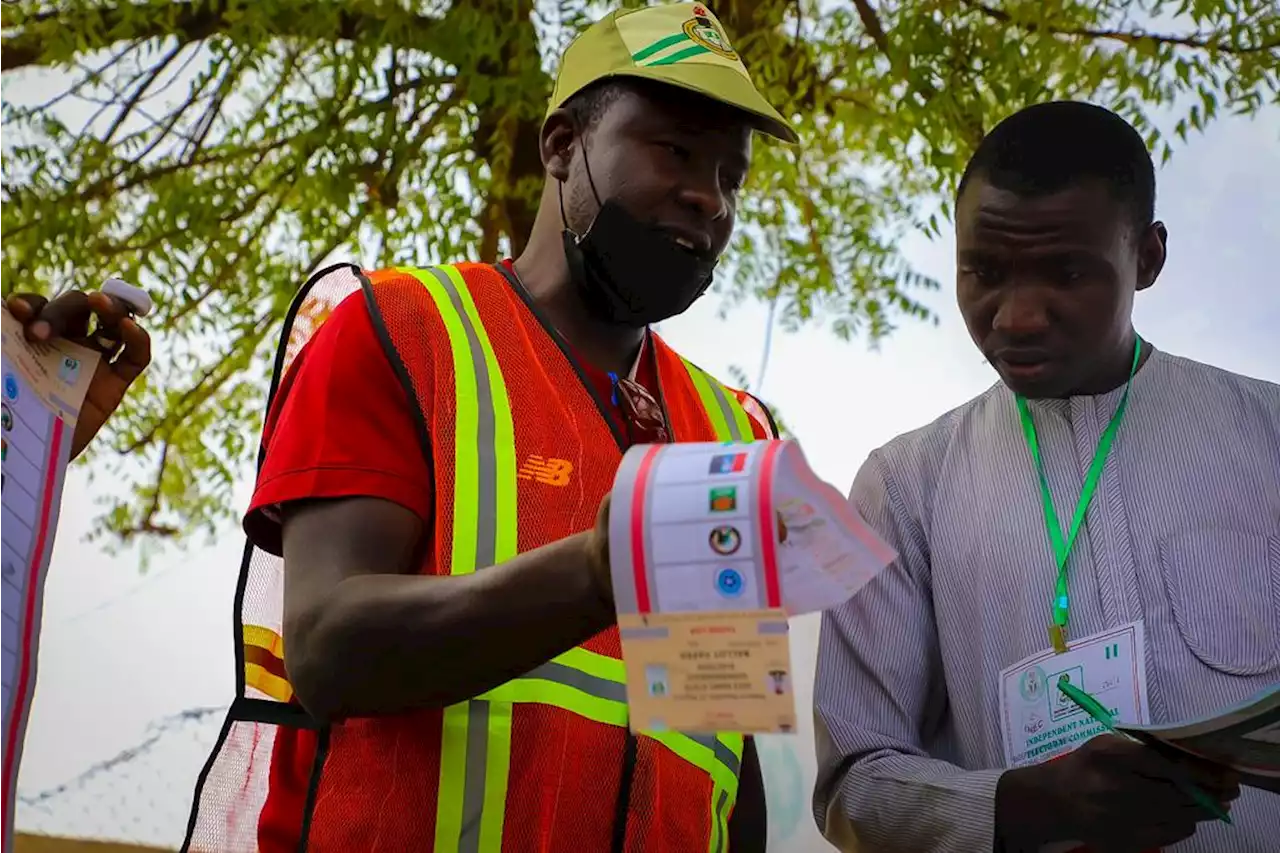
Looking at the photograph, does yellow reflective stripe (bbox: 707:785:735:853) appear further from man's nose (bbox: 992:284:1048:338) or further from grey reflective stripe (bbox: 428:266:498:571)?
man's nose (bbox: 992:284:1048:338)

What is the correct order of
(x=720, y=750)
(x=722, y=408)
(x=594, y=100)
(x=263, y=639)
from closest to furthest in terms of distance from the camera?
(x=263, y=639)
(x=720, y=750)
(x=594, y=100)
(x=722, y=408)

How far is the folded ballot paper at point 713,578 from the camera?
130 cm

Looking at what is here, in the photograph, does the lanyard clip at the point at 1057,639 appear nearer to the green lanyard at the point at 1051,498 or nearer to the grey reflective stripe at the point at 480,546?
the green lanyard at the point at 1051,498

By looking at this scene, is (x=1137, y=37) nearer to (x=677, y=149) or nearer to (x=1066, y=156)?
(x=1066, y=156)

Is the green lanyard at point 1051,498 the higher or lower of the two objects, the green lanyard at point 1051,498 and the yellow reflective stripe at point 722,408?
the lower

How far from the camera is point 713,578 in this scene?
1305mm

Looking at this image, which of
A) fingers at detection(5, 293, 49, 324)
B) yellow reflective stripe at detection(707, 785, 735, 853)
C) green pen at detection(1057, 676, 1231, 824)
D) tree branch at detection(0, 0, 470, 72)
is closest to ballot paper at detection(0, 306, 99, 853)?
fingers at detection(5, 293, 49, 324)

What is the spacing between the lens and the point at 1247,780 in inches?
76.0

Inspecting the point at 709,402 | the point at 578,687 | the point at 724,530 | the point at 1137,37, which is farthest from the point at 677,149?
the point at 1137,37

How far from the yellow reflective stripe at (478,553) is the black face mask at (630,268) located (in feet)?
1.01

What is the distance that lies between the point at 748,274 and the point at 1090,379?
2.93 meters

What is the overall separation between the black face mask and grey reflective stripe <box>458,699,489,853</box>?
0.70 metres

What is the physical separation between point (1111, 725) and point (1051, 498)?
635 millimetres

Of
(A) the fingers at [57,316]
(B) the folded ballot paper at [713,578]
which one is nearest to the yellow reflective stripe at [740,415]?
(A) the fingers at [57,316]
